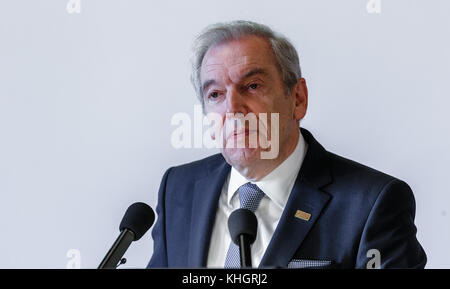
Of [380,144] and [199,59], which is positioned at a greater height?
[199,59]

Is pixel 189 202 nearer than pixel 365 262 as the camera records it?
No

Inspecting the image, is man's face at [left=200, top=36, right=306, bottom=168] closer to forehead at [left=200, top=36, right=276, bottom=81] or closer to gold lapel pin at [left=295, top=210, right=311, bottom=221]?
forehead at [left=200, top=36, right=276, bottom=81]

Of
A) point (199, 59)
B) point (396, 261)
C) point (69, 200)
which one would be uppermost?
point (199, 59)

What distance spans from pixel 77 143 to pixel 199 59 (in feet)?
1.80

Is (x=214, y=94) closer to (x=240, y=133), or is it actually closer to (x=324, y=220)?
(x=240, y=133)

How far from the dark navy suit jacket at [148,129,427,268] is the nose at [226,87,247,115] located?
0.25 meters

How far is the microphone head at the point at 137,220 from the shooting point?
1971 mm

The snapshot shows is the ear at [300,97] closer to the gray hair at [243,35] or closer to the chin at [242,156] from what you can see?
the gray hair at [243,35]

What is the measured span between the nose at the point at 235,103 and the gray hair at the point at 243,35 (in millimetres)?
147

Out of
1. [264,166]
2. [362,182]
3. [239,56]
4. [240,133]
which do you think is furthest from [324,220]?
[239,56]

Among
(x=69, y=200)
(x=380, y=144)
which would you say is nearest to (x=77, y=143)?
(x=69, y=200)

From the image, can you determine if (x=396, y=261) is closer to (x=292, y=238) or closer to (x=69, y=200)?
(x=292, y=238)

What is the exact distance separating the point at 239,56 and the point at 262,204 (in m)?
Result: 0.51

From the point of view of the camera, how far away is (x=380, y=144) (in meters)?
2.66
